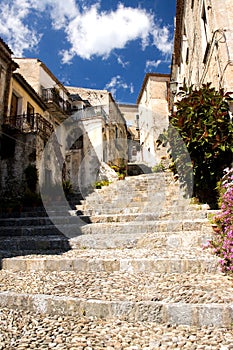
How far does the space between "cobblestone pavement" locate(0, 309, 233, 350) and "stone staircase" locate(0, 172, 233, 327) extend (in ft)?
0.36

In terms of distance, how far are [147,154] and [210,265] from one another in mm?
22717

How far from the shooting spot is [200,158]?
582 centimetres

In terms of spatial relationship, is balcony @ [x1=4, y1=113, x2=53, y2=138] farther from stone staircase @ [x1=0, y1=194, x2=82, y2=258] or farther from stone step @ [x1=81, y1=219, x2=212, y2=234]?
stone step @ [x1=81, y1=219, x2=212, y2=234]

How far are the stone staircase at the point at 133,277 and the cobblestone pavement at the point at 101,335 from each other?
0.36 ft

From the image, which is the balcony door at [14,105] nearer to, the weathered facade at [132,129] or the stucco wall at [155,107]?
the stucco wall at [155,107]

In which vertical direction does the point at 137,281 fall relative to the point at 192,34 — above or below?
below

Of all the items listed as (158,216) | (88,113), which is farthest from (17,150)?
(88,113)

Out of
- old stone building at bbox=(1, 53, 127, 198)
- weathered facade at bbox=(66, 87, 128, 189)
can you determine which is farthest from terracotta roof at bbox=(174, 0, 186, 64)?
weathered facade at bbox=(66, 87, 128, 189)

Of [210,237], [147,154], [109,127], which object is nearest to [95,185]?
[210,237]

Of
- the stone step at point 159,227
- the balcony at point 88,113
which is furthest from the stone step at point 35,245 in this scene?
the balcony at point 88,113

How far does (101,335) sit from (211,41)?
273 inches

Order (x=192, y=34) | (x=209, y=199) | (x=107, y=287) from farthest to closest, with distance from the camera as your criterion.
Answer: (x=192, y=34)
(x=209, y=199)
(x=107, y=287)

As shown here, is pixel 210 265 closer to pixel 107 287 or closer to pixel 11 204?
pixel 107 287

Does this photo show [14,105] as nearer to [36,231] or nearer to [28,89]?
[28,89]
